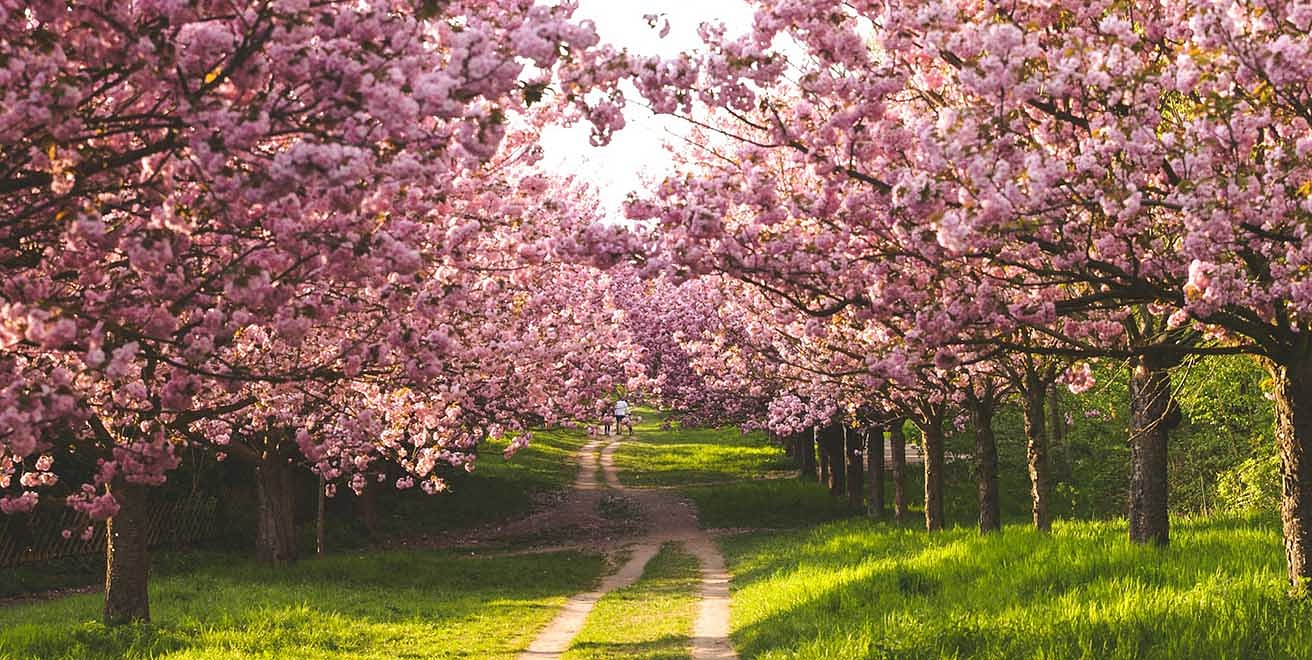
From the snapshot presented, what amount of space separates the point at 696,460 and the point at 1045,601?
157 ft

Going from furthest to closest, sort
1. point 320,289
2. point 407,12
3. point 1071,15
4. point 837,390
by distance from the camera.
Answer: point 837,390 → point 320,289 → point 1071,15 → point 407,12

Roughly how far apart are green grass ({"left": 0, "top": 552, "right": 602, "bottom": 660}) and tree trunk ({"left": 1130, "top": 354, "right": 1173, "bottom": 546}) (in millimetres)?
8824

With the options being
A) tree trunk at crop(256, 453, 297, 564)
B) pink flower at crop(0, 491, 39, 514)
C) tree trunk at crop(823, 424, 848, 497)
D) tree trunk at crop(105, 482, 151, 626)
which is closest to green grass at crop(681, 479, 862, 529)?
tree trunk at crop(823, 424, 848, 497)

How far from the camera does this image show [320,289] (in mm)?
8953

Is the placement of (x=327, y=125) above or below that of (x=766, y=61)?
below

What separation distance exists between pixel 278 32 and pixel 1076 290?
832cm

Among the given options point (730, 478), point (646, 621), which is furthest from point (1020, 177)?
point (730, 478)

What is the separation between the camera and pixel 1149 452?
14.2m

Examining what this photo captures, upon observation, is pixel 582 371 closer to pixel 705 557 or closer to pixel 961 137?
pixel 705 557

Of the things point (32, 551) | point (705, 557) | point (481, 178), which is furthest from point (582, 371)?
point (481, 178)

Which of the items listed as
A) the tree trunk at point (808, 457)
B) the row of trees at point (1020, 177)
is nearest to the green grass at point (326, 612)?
the row of trees at point (1020, 177)

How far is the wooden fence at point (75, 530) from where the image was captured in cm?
2409

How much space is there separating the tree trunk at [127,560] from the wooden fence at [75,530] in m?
7.78

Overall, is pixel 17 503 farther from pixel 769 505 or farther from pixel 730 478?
pixel 730 478
